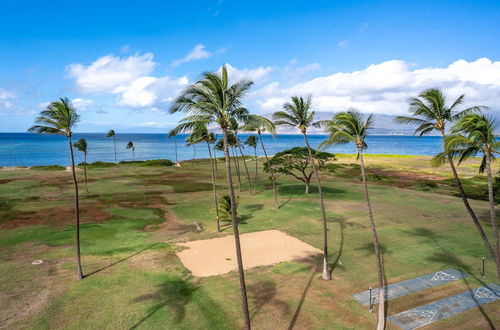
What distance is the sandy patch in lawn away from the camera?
925 inches

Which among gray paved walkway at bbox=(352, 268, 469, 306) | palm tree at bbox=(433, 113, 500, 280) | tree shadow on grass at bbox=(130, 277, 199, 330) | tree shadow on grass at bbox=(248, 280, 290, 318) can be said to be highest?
palm tree at bbox=(433, 113, 500, 280)

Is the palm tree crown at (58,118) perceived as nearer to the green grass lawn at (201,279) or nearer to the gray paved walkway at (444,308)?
the green grass lawn at (201,279)

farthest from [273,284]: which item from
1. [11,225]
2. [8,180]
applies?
[8,180]

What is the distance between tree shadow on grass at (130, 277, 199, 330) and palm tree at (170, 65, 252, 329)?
6043 mm

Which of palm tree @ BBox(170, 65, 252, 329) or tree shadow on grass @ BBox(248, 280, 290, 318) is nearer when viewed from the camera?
palm tree @ BBox(170, 65, 252, 329)

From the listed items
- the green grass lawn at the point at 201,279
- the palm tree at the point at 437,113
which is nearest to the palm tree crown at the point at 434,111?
the palm tree at the point at 437,113

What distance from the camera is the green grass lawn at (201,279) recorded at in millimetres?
16672

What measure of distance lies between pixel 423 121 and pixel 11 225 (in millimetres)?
41753

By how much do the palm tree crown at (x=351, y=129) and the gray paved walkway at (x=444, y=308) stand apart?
962cm

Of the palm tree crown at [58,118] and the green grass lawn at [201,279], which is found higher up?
the palm tree crown at [58,118]

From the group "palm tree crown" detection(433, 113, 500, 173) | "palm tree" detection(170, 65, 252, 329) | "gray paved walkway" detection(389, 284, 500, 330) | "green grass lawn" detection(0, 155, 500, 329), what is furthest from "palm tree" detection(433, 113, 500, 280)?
"palm tree" detection(170, 65, 252, 329)

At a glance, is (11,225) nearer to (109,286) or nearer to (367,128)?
(109,286)

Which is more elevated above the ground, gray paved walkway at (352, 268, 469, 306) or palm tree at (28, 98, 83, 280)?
palm tree at (28, 98, 83, 280)

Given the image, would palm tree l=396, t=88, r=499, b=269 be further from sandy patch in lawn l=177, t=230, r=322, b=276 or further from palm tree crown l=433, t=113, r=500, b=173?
sandy patch in lawn l=177, t=230, r=322, b=276
